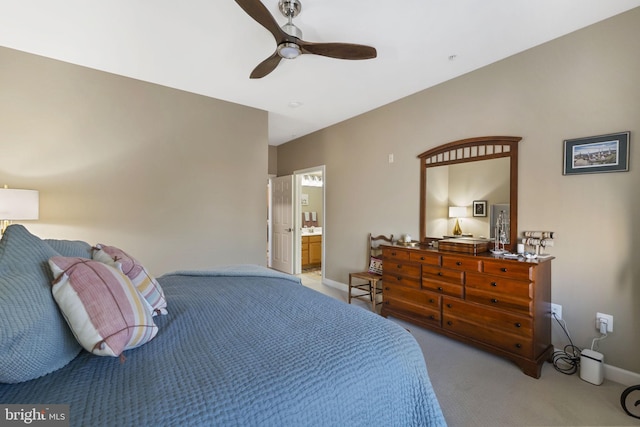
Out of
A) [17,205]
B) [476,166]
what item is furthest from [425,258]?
[17,205]

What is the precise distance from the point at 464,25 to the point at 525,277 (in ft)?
6.52

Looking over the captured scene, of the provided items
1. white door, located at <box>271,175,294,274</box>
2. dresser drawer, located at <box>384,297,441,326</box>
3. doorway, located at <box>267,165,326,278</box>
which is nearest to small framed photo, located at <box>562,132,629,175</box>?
dresser drawer, located at <box>384,297,441,326</box>

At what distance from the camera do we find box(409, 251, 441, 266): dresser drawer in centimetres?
275

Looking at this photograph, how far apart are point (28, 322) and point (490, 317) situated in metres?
2.80

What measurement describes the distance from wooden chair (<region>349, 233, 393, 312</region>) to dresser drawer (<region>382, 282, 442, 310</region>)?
31cm

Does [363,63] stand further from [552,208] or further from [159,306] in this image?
[159,306]

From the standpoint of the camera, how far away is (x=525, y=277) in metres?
2.14

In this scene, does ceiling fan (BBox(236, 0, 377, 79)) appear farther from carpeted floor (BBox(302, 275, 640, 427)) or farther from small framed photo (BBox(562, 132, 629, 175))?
carpeted floor (BBox(302, 275, 640, 427))

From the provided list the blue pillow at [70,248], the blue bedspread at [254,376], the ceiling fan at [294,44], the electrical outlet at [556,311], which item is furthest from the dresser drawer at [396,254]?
the blue pillow at [70,248]

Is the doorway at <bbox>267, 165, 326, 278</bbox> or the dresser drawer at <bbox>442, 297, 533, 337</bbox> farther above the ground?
the doorway at <bbox>267, 165, 326, 278</bbox>

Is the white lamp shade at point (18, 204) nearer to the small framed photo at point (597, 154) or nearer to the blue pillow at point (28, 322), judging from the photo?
the blue pillow at point (28, 322)

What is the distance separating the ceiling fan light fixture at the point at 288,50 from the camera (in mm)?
1913

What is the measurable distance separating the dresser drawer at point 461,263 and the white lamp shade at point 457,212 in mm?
588

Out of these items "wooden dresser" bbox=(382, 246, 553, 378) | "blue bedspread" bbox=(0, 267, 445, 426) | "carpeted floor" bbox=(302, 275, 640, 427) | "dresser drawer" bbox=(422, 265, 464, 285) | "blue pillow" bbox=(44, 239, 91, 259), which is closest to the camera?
"blue bedspread" bbox=(0, 267, 445, 426)
